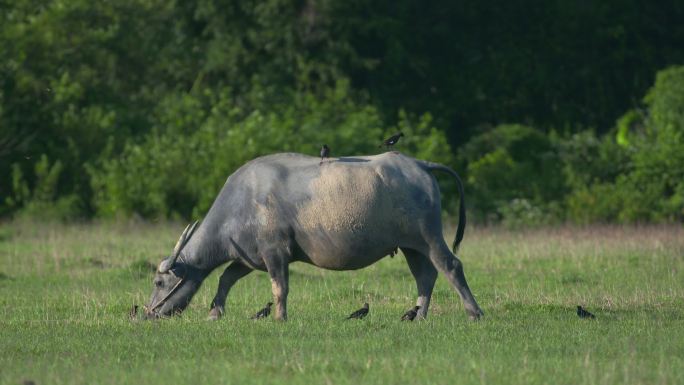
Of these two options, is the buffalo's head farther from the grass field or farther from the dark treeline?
the dark treeline

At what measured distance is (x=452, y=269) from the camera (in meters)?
12.6

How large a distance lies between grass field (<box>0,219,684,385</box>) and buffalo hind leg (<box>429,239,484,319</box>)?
8.0 inches

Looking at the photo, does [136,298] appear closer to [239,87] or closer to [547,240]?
[547,240]

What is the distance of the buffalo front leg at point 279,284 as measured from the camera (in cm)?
1267

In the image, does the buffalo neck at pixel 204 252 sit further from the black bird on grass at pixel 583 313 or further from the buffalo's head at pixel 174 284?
the black bird on grass at pixel 583 313

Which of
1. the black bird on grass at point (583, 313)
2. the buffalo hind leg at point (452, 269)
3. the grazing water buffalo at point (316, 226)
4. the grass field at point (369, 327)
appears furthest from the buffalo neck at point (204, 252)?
the black bird on grass at point (583, 313)

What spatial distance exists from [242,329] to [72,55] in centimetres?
2128

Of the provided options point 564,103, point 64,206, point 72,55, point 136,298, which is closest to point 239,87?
point 72,55

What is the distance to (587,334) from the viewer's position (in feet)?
36.6

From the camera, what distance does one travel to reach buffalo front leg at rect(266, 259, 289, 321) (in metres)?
12.7

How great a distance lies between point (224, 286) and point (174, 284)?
50cm

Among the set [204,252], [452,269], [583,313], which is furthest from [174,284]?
[583,313]

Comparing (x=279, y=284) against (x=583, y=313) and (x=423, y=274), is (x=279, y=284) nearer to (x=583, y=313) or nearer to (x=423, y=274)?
(x=423, y=274)

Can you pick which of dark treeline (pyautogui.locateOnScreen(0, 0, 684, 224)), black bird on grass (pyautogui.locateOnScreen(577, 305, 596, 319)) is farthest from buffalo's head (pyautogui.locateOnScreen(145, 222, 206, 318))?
dark treeline (pyautogui.locateOnScreen(0, 0, 684, 224))
